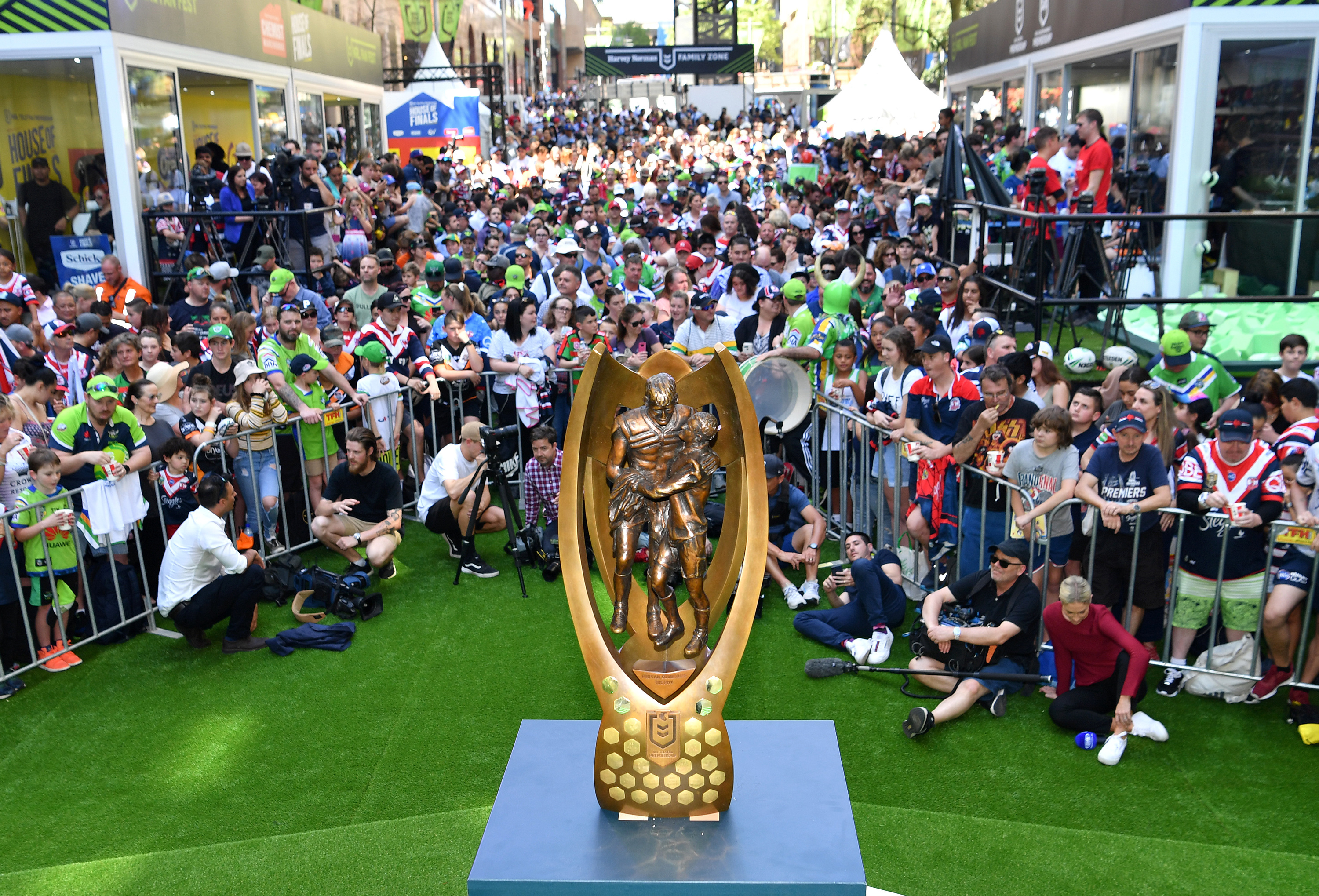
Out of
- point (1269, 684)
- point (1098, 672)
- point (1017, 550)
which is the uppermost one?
point (1017, 550)

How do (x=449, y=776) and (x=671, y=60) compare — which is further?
(x=671, y=60)

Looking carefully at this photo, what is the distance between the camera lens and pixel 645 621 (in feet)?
17.9

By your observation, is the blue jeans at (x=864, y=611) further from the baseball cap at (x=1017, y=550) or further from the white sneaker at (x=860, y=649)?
the baseball cap at (x=1017, y=550)

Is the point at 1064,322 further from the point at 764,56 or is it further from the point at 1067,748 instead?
the point at 764,56

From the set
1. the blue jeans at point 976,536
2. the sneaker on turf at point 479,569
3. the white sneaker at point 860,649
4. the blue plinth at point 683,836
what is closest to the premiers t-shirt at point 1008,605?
the blue jeans at point 976,536

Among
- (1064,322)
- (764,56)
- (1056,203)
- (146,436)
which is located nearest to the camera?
(146,436)

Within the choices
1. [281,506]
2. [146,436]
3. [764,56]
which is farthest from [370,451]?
[764,56]

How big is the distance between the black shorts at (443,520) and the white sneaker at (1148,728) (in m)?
5.33

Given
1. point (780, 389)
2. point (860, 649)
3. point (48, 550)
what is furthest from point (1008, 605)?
point (48, 550)

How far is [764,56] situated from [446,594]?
93.7 m

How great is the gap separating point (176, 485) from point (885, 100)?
68.7ft

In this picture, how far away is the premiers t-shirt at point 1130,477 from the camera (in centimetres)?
655

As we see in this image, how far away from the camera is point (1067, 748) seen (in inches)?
247

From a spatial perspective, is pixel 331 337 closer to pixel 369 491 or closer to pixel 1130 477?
pixel 369 491
